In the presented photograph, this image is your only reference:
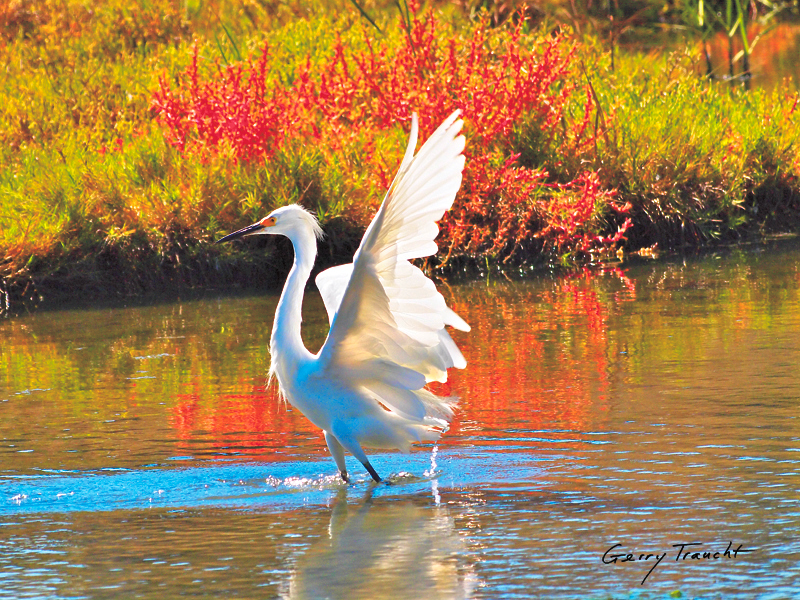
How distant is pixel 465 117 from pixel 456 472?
5.77 meters

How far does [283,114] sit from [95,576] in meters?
7.19

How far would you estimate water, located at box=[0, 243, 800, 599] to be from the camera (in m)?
3.84

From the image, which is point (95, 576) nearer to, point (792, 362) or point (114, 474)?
point (114, 474)

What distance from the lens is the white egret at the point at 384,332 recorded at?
14.0ft

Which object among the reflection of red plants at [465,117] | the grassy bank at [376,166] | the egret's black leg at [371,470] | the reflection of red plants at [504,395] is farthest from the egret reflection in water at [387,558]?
the reflection of red plants at [465,117]

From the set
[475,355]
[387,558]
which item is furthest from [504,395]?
[387,558]

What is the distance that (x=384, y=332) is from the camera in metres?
4.69

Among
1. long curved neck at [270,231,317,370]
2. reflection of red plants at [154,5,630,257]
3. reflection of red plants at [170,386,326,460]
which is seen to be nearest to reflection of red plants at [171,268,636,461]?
reflection of red plants at [170,386,326,460]

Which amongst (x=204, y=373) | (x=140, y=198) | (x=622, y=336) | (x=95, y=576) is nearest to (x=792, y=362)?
(x=622, y=336)

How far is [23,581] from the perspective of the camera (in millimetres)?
3893

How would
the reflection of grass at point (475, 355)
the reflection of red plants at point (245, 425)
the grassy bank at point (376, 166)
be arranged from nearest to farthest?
1. the reflection of red plants at point (245, 425)
2. the reflection of grass at point (475, 355)
3. the grassy bank at point (376, 166)

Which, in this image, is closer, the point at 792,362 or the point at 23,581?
the point at 23,581

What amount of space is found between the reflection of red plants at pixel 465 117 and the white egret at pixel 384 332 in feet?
15.4

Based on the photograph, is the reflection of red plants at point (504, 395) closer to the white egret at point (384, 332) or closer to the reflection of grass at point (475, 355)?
the reflection of grass at point (475, 355)
